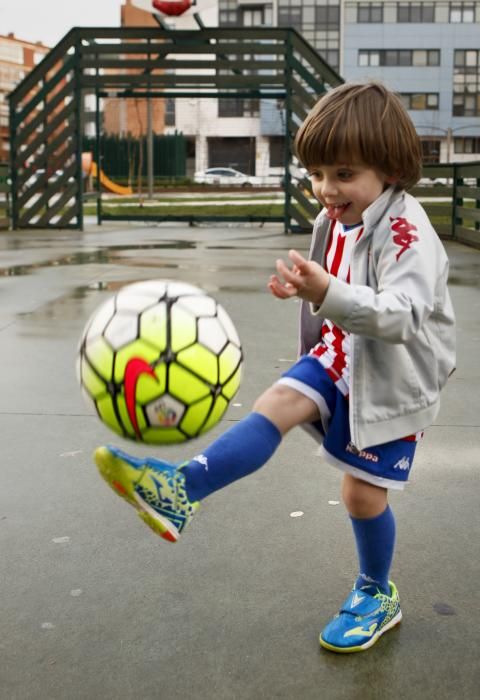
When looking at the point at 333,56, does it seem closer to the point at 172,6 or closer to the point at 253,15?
the point at 253,15

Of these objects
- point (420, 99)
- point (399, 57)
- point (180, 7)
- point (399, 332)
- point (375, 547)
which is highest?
point (399, 57)

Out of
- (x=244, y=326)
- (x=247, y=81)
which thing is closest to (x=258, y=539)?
(x=244, y=326)

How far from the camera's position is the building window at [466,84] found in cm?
7294

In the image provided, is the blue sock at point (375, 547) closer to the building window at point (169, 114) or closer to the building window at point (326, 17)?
the building window at point (169, 114)

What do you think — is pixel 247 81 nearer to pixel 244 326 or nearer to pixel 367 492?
pixel 244 326

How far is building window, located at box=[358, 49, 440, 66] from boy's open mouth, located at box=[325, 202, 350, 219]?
7410 cm

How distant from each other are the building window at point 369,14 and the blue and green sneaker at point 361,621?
75.4 m

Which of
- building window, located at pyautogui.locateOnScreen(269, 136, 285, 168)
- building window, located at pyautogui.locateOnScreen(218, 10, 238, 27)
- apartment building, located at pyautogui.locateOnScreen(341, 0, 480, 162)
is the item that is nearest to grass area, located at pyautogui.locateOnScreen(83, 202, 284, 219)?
building window, located at pyautogui.locateOnScreen(269, 136, 285, 168)

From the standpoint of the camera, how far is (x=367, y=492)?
242 centimetres

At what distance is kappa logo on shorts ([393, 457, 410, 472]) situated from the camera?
2.40m

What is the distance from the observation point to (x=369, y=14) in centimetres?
7312

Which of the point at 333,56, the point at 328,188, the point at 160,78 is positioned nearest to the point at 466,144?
the point at 333,56

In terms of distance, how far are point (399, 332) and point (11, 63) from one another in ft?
336

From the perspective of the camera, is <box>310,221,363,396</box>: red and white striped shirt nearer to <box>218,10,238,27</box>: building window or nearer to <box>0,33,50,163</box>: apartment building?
<box>218,10,238,27</box>: building window
